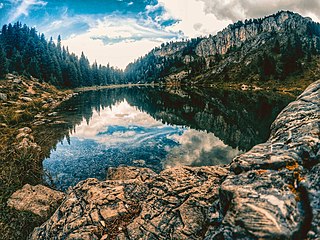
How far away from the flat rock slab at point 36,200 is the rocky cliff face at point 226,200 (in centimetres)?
308

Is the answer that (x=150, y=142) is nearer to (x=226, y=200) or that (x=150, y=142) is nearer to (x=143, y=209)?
(x=143, y=209)

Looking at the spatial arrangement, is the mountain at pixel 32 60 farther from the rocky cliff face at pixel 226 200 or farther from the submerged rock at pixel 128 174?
the rocky cliff face at pixel 226 200

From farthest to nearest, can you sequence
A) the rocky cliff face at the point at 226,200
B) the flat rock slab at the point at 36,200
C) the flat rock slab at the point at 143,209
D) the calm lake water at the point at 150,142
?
the calm lake water at the point at 150,142 < the flat rock slab at the point at 36,200 < the flat rock slab at the point at 143,209 < the rocky cliff face at the point at 226,200

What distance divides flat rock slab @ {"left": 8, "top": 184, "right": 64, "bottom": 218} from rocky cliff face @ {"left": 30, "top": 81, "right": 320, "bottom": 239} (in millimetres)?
3084

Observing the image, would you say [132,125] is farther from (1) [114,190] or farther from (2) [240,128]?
(1) [114,190]

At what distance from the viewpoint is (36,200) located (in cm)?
1480

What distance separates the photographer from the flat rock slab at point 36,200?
45.2 ft

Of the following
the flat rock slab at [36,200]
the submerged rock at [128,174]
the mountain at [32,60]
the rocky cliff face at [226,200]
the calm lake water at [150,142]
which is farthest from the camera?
the mountain at [32,60]

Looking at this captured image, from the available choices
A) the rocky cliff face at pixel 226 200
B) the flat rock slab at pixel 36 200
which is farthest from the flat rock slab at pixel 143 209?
the flat rock slab at pixel 36 200

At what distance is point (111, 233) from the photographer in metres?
9.48

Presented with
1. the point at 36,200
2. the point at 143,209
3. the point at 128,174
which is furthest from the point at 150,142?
the point at 143,209

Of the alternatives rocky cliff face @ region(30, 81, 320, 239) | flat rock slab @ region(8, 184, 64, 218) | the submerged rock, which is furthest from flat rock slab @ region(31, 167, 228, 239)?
the submerged rock

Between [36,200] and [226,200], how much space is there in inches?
515

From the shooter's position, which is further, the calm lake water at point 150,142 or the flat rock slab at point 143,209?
the calm lake water at point 150,142
